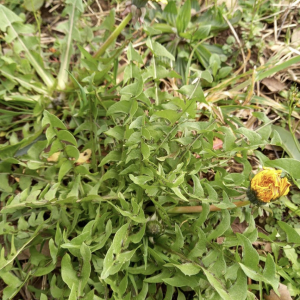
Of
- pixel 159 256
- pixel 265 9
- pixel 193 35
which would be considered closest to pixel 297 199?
pixel 159 256

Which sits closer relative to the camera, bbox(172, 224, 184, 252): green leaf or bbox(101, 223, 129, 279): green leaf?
bbox(101, 223, 129, 279): green leaf

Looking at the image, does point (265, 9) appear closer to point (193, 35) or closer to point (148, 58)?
point (193, 35)

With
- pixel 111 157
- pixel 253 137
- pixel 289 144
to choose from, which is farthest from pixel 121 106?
pixel 289 144

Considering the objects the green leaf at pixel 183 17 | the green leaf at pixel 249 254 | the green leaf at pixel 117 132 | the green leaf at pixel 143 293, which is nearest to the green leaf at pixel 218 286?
the green leaf at pixel 249 254

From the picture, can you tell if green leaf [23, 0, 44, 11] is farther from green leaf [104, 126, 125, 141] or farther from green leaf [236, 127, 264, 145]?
green leaf [236, 127, 264, 145]

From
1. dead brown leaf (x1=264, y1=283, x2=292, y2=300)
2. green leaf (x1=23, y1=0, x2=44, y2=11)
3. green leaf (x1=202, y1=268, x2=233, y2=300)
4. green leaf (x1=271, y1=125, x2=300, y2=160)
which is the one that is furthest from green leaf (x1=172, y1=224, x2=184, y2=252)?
green leaf (x1=23, y1=0, x2=44, y2=11)

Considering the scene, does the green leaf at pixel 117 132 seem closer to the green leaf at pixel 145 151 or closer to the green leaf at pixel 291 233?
the green leaf at pixel 145 151

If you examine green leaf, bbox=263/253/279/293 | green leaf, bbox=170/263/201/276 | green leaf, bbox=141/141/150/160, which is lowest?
green leaf, bbox=170/263/201/276

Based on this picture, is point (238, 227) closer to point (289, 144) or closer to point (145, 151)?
point (289, 144)
